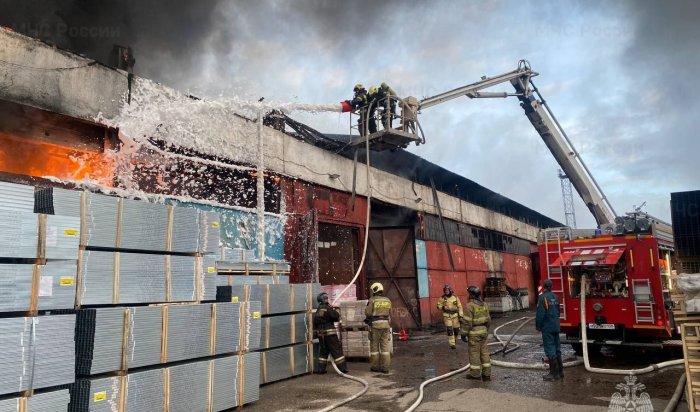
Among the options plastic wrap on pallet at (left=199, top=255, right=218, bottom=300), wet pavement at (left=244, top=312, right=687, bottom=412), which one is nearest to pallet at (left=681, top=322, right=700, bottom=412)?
wet pavement at (left=244, top=312, right=687, bottom=412)

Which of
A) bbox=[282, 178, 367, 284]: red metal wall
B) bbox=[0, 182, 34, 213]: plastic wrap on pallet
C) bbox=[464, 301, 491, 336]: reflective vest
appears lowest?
bbox=[464, 301, 491, 336]: reflective vest

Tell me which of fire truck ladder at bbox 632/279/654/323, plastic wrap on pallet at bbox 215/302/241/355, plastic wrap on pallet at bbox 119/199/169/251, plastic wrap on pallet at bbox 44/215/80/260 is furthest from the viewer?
fire truck ladder at bbox 632/279/654/323

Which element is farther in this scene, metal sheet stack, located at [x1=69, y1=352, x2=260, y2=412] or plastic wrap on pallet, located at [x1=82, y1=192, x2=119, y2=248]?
plastic wrap on pallet, located at [x1=82, y1=192, x2=119, y2=248]

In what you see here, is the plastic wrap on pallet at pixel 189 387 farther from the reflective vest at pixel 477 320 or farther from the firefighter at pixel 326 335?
the reflective vest at pixel 477 320

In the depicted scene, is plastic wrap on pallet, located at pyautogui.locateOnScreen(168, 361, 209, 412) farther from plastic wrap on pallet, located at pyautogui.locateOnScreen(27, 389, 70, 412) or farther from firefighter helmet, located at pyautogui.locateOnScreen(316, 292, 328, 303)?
firefighter helmet, located at pyautogui.locateOnScreen(316, 292, 328, 303)

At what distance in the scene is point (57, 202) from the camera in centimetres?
557

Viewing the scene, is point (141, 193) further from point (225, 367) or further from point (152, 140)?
point (225, 367)

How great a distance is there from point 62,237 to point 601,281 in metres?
9.81

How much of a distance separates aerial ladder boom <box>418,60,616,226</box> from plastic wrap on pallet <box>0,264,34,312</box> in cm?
1128

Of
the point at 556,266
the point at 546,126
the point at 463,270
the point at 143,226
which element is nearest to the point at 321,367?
the point at 143,226

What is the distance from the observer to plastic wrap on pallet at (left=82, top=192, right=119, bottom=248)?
5.87 m

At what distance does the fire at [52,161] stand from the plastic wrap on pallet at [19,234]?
4.17 metres

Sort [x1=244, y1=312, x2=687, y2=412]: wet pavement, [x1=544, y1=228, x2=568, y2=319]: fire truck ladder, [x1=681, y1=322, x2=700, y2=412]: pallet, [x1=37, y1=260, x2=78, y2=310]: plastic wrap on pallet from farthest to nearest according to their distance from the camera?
[x1=544, y1=228, x2=568, y2=319]: fire truck ladder → [x1=244, y1=312, x2=687, y2=412]: wet pavement → [x1=37, y1=260, x2=78, y2=310]: plastic wrap on pallet → [x1=681, y1=322, x2=700, y2=412]: pallet

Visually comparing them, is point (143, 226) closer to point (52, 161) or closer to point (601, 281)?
point (52, 161)
